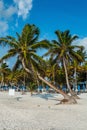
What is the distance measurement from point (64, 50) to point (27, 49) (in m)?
7.46

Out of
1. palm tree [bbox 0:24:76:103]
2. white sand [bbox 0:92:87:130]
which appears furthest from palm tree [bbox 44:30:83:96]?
white sand [bbox 0:92:87:130]

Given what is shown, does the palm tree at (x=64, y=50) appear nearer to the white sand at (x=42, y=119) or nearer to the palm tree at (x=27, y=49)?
the palm tree at (x=27, y=49)

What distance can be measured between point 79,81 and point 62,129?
62.3 metres

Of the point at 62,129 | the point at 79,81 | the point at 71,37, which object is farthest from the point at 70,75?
the point at 62,129

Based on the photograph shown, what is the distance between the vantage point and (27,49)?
102 feet

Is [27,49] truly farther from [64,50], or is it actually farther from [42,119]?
[42,119]

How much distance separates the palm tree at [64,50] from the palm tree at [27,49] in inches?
201

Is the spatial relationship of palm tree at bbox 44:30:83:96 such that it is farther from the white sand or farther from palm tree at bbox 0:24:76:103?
the white sand

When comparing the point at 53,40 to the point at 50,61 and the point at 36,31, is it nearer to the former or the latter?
the point at 50,61

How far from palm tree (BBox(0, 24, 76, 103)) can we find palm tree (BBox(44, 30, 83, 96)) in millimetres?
5101

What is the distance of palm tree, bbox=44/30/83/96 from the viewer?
1436 inches

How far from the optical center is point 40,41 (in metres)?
31.5

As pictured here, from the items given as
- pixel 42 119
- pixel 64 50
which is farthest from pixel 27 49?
pixel 42 119

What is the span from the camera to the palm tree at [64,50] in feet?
120
